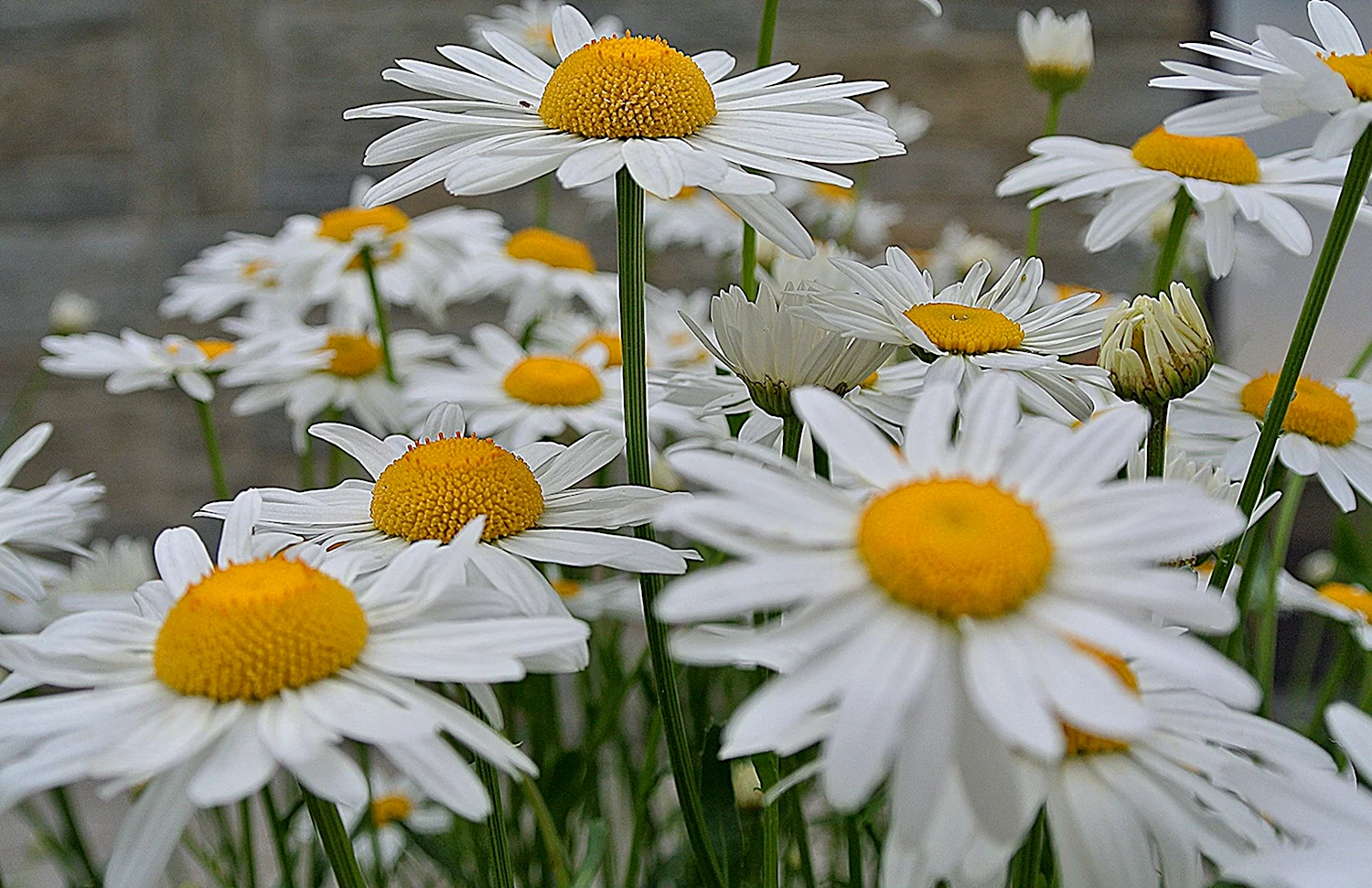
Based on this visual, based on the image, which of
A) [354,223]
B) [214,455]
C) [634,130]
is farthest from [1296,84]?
[354,223]

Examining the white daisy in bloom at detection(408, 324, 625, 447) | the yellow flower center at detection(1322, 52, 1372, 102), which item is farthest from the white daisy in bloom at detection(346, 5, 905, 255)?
the white daisy in bloom at detection(408, 324, 625, 447)

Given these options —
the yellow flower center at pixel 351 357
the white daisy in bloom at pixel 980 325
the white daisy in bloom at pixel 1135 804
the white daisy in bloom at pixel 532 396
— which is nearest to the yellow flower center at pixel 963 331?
the white daisy in bloom at pixel 980 325

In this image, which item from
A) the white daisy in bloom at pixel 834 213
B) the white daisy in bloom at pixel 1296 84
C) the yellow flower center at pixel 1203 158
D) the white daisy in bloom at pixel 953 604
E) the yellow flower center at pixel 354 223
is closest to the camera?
the white daisy in bloom at pixel 953 604

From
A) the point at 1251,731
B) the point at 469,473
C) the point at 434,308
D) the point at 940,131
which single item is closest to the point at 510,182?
the point at 469,473

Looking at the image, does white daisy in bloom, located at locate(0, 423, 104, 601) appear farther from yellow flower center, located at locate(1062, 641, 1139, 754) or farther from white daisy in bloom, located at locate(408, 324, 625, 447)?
yellow flower center, located at locate(1062, 641, 1139, 754)

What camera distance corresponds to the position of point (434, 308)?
2.05 ft

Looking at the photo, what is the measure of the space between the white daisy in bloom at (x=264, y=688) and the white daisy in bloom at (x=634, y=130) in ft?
0.28

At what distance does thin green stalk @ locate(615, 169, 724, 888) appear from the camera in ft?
0.86

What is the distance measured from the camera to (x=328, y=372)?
56cm

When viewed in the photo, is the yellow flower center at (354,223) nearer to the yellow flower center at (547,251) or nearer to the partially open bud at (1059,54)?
the yellow flower center at (547,251)

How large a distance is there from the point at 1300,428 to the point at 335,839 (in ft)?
0.94

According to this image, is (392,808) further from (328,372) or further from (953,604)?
(953,604)

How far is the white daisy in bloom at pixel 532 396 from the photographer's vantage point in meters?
0.50

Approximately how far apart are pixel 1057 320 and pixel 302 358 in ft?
1.01
